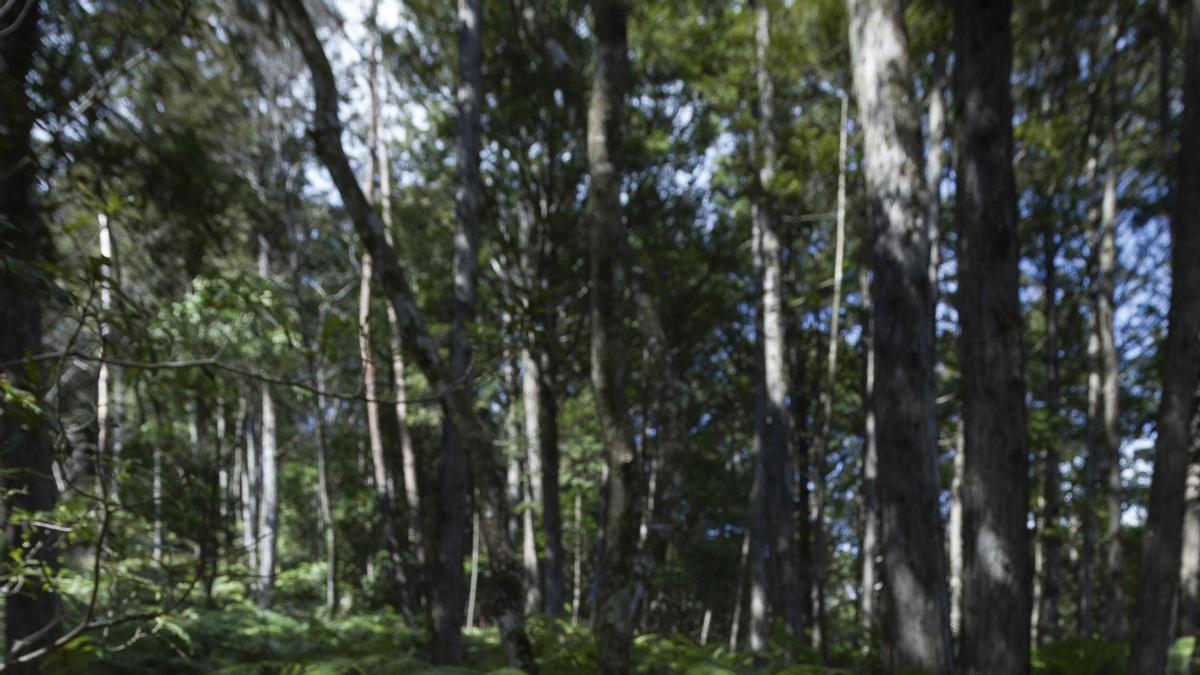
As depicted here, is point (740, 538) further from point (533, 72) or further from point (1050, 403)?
point (533, 72)

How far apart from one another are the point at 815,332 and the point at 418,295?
10312 mm

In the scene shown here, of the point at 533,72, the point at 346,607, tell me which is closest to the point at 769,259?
the point at 533,72

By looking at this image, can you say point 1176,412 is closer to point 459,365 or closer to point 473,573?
point 459,365

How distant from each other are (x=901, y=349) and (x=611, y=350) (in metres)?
1.89

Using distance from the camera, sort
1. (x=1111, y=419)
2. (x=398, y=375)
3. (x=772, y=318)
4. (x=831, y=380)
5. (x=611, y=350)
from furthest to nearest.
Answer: (x=831, y=380)
(x=772, y=318)
(x=1111, y=419)
(x=398, y=375)
(x=611, y=350)

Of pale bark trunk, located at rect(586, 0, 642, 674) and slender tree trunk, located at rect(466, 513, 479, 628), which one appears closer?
pale bark trunk, located at rect(586, 0, 642, 674)

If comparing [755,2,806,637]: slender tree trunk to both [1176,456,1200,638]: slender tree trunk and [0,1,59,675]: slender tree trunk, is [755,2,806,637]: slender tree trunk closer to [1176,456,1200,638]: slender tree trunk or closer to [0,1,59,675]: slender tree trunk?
[1176,456,1200,638]: slender tree trunk

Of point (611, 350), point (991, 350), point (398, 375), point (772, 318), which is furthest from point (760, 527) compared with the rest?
point (611, 350)

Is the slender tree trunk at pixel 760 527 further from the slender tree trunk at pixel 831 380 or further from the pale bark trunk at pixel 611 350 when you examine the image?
the pale bark trunk at pixel 611 350

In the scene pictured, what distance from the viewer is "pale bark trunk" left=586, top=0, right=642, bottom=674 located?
3.95 metres

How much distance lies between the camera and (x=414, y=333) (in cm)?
419

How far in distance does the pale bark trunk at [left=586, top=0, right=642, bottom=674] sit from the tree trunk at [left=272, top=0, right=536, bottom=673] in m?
0.65

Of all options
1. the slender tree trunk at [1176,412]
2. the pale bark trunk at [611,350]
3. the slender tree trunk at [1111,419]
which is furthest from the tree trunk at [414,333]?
the slender tree trunk at [1111,419]

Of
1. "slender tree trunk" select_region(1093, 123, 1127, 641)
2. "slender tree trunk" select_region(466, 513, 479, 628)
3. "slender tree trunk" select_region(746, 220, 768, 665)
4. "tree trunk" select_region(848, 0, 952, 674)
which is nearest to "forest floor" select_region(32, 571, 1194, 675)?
"tree trunk" select_region(848, 0, 952, 674)
